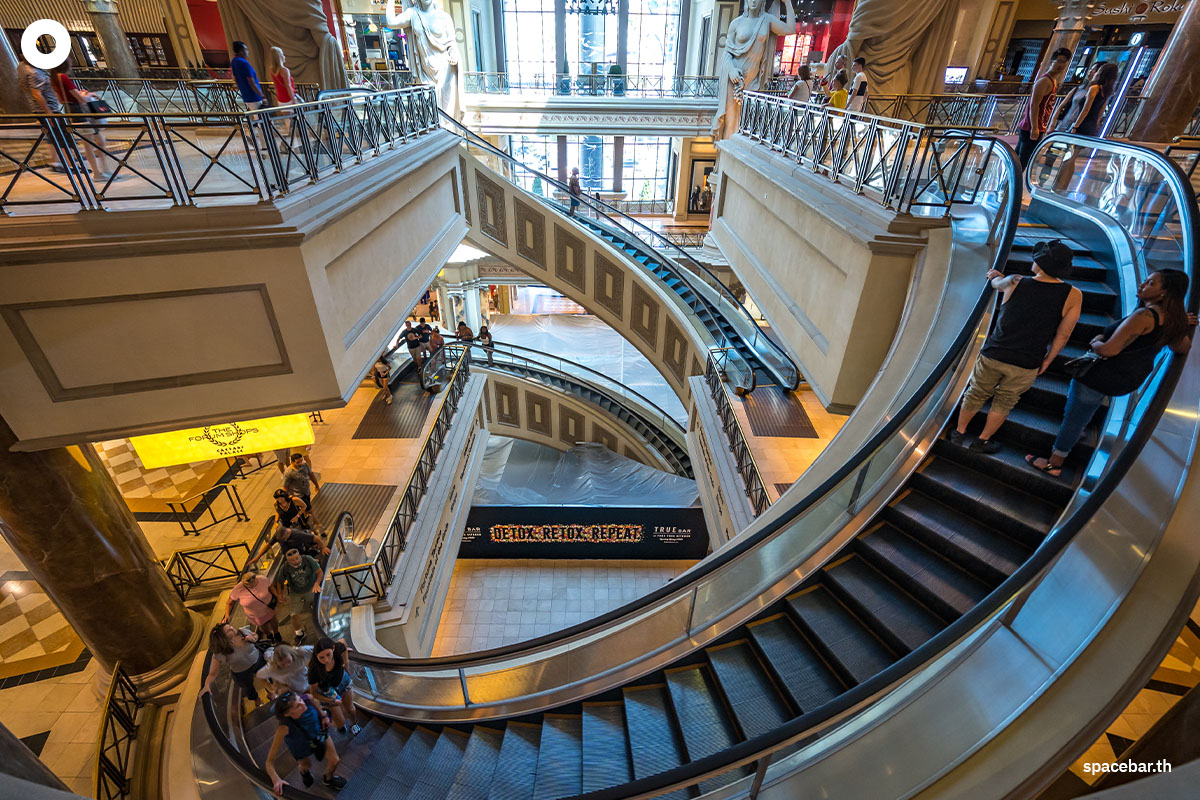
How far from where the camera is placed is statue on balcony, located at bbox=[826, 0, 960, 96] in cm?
577

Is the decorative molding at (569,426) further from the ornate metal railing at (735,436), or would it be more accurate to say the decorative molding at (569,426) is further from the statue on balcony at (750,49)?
the statue on balcony at (750,49)

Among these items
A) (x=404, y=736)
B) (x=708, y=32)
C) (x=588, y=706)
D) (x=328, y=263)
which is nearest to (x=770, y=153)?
(x=328, y=263)

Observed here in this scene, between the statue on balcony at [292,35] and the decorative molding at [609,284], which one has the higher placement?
the statue on balcony at [292,35]

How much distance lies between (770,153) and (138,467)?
10335 mm

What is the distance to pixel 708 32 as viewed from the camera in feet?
48.3

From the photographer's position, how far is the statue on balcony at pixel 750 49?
8938 mm

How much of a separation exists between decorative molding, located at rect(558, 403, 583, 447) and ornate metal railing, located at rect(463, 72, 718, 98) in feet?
30.5

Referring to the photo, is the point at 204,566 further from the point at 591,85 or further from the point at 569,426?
the point at 591,85

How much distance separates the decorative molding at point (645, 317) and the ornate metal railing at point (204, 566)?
23.3 ft

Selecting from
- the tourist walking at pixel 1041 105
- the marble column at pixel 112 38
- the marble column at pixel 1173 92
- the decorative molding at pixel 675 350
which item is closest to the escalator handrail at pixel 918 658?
the tourist walking at pixel 1041 105

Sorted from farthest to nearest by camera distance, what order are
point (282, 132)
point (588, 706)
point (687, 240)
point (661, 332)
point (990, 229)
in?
point (687, 240) → point (661, 332) → point (282, 132) → point (990, 229) → point (588, 706)

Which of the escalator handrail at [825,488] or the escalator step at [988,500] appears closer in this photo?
the escalator step at [988,500]

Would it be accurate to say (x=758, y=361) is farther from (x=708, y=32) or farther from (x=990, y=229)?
(x=708, y=32)

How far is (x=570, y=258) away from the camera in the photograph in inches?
413
